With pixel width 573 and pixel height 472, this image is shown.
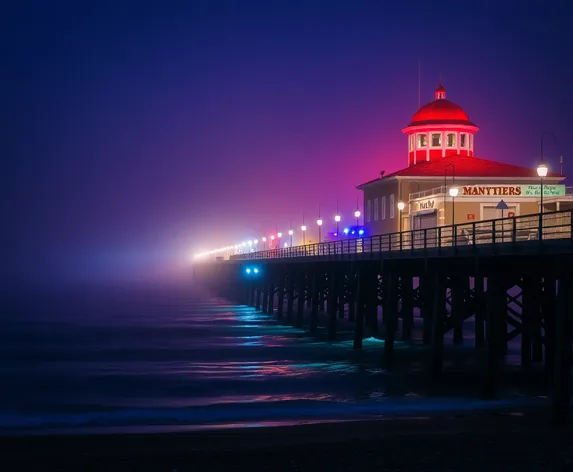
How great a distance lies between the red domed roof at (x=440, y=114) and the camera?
6444 cm

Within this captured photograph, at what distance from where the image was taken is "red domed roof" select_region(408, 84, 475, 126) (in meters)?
64.4

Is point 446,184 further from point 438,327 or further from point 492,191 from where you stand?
point 438,327

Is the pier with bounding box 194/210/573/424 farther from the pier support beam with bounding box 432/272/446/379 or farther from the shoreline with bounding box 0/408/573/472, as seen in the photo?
the shoreline with bounding box 0/408/573/472

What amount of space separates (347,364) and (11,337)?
22.5 metres

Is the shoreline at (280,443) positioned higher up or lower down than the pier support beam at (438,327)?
lower down

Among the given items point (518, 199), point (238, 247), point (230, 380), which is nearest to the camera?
point (230, 380)

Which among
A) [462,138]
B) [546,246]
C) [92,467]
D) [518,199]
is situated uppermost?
[462,138]

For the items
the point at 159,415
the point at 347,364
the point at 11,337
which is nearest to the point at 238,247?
the point at 11,337

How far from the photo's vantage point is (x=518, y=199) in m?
46.0

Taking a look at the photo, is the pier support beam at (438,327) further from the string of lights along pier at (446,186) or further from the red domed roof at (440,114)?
the red domed roof at (440,114)

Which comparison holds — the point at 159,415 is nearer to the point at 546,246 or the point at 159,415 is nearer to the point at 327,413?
the point at 327,413

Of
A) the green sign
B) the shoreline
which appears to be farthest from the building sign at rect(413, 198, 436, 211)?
the shoreline

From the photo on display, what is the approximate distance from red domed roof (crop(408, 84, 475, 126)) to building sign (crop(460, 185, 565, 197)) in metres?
17.9

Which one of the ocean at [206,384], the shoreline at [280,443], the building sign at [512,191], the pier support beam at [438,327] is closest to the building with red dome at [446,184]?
the building sign at [512,191]
